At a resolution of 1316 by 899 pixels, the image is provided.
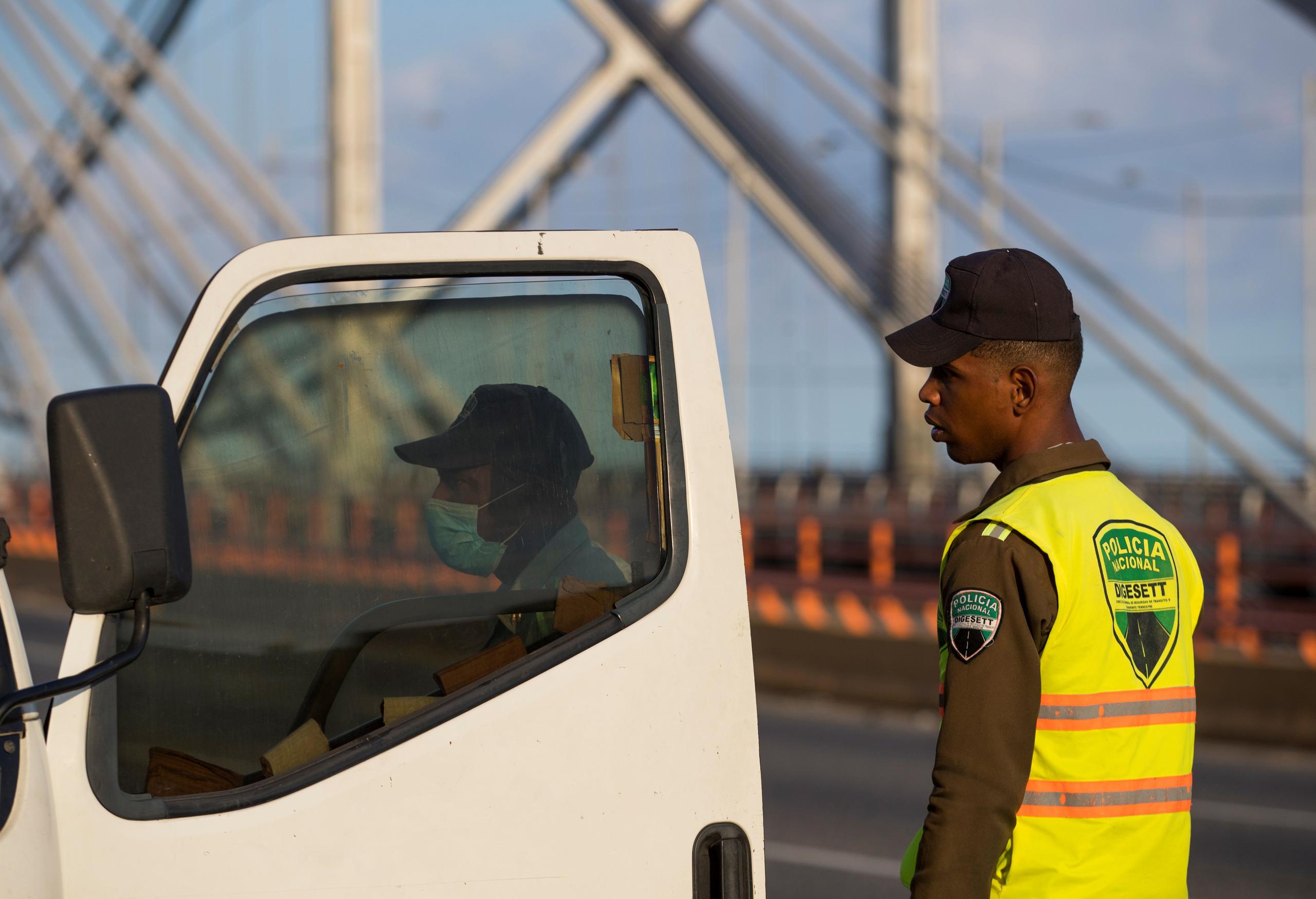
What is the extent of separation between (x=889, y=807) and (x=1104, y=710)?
5.80 metres

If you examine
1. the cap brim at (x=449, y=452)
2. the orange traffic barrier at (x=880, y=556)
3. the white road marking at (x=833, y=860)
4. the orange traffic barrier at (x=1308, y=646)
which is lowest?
the orange traffic barrier at (x=1308, y=646)

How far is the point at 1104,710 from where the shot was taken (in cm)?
181

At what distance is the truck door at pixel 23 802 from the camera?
1.73 m

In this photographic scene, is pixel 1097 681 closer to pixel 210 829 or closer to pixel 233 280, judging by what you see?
pixel 210 829

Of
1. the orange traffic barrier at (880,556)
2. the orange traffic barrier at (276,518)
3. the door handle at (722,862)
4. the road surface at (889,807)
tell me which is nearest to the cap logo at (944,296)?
the door handle at (722,862)

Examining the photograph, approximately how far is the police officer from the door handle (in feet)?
0.74

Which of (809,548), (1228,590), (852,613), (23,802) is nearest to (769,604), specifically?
(852,613)

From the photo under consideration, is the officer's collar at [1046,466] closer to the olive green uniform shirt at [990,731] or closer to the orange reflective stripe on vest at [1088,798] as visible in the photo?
the olive green uniform shirt at [990,731]

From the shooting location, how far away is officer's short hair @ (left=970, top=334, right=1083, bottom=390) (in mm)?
1954

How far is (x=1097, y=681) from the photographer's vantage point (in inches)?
71.0

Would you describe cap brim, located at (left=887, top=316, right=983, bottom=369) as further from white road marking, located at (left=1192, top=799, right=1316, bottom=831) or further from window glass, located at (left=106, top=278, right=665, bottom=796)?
white road marking, located at (left=1192, top=799, right=1316, bottom=831)

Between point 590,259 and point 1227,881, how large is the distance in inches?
196

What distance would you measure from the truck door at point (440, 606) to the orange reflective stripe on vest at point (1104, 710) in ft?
1.34

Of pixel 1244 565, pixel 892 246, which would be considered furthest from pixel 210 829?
pixel 892 246
